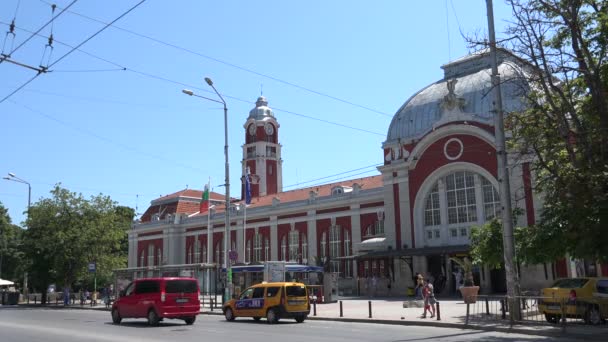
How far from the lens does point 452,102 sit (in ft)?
145

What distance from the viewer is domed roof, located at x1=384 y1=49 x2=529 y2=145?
4338 cm

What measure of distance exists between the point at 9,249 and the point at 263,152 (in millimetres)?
33484

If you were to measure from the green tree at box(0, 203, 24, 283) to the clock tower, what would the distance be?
2944 centimetres

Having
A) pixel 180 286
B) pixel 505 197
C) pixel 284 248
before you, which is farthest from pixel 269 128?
pixel 505 197

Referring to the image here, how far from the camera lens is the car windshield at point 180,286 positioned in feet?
77.0

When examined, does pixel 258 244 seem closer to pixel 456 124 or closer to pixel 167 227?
pixel 167 227

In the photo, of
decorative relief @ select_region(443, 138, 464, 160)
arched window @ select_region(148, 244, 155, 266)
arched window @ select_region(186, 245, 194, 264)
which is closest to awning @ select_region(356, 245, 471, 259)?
decorative relief @ select_region(443, 138, 464, 160)

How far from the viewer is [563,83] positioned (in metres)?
19.7

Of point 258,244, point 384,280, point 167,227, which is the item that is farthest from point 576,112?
point 167,227

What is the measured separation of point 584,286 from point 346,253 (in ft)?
122

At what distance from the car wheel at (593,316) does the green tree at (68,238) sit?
127 feet

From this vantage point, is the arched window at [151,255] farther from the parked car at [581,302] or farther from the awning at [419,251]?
the parked car at [581,302]

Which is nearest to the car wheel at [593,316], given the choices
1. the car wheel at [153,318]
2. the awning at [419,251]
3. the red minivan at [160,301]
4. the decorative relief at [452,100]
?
the red minivan at [160,301]

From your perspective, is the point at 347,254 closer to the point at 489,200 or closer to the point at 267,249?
the point at 267,249
